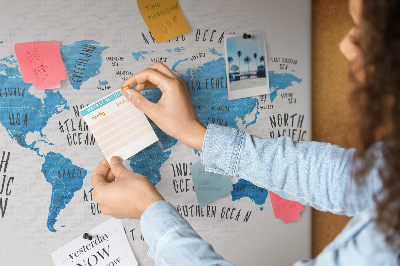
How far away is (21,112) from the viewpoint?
795 millimetres

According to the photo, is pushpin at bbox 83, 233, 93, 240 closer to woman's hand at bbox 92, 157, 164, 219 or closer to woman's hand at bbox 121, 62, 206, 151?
woman's hand at bbox 92, 157, 164, 219

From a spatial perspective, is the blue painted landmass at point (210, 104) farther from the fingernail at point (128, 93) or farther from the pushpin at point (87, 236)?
the pushpin at point (87, 236)

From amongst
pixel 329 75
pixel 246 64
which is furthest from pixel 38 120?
pixel 329 75

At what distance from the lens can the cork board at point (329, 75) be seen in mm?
965

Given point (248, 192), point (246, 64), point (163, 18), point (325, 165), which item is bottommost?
point (248, 192)

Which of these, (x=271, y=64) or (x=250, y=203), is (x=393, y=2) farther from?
(x=250, y=203)

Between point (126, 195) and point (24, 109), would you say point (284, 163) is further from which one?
point (24, 109)

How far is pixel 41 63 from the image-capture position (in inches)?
30.7

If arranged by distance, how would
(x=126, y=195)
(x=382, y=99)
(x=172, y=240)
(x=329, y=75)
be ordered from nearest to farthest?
(x=382, y=99) → (x=172, y=240) → (x=126, y=195) → (x=329, y=75)

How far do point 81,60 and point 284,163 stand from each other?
0.51 metres

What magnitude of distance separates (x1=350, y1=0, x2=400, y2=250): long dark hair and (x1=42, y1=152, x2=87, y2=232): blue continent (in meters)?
0.63

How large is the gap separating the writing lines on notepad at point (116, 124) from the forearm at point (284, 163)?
0.17m

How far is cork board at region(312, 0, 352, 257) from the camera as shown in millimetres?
965

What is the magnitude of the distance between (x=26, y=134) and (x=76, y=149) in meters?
0.11
